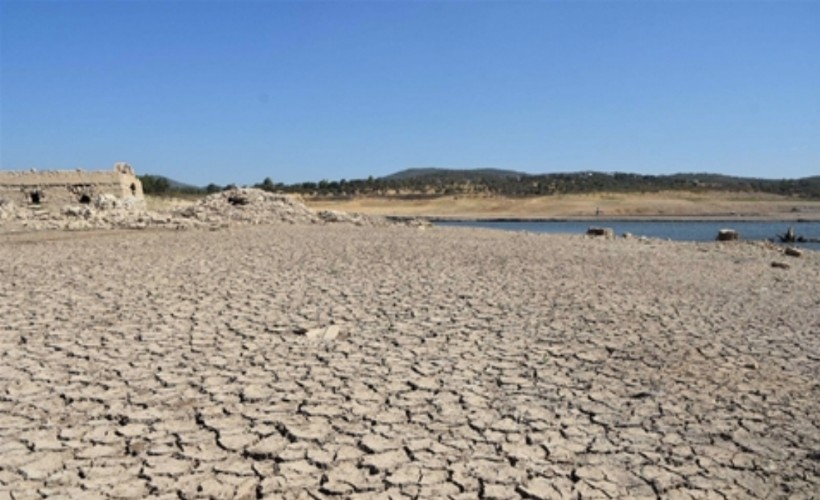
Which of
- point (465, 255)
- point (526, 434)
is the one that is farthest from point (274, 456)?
point (465, 255)

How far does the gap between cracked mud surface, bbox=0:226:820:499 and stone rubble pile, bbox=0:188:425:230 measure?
1093cm

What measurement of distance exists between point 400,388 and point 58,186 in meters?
26.2

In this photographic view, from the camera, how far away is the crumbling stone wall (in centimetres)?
2514

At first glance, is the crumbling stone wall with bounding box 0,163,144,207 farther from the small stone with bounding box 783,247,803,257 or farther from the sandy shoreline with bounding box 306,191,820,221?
the sandy shoreline with bounding box 306,191,820,221

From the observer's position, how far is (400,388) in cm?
465

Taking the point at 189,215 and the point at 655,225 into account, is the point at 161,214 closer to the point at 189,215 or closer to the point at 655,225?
the point at 189,215

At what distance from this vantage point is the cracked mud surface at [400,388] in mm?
3369

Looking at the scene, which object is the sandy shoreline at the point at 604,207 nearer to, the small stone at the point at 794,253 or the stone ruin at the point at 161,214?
the stone ruin at the point at 161,214

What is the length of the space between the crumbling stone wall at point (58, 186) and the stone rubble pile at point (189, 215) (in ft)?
3.31

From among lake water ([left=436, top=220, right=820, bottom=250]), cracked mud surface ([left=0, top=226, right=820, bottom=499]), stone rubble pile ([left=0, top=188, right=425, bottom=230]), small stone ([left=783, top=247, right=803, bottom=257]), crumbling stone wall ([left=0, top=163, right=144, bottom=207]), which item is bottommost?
lake water ([left=436, top=220, right=820, bottom=250])

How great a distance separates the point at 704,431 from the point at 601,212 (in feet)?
175

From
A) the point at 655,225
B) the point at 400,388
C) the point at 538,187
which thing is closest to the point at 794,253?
the point at 400,388

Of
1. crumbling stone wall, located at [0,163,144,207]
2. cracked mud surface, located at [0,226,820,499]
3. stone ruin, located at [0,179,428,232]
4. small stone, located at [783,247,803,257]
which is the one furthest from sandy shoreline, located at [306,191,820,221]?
cracked mud surface, located at [0,226,820,499]

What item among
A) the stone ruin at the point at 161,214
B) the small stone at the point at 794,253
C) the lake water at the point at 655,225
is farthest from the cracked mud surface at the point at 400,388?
the lake water at the point at 655,225
